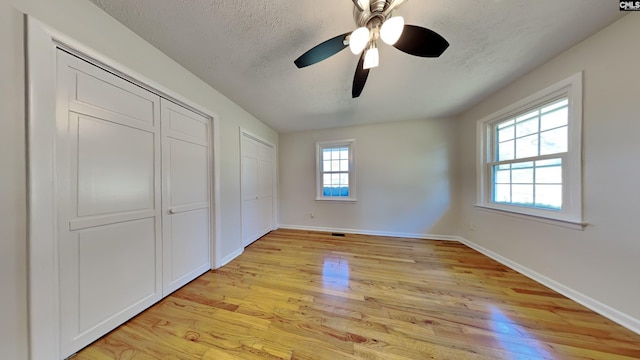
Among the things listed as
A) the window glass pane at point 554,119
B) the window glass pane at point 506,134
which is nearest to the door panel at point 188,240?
the window glass pane at point 554,119

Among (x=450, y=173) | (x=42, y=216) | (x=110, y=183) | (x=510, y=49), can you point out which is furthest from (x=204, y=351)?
(x=450, y=173)

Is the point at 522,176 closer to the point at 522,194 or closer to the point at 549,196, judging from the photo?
the point at 522,194

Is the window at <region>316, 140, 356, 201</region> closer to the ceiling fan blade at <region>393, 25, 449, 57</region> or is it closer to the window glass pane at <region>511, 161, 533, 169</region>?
the window glass pane at <region>511, 161, 533, 169</region>

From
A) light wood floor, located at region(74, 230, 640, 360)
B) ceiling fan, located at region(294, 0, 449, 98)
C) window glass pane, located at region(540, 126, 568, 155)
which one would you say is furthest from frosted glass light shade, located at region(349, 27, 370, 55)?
window glass pane, located at region(540, 126, 568, 155)

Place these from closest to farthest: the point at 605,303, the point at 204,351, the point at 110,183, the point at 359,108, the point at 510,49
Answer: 1. the point at 204,351
2. the point at 110,183
3. the point at 605,303
4. the point at 510,49
5. the point at 359,108

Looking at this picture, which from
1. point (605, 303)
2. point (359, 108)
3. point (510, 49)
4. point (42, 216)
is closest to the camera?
point (42, 216)

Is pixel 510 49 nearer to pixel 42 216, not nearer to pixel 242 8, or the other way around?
pixel 242 8

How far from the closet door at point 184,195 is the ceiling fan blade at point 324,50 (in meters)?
1.40

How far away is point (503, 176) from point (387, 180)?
1.60 metres

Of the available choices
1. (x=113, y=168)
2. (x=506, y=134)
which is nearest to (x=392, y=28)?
(x=113, y=168)

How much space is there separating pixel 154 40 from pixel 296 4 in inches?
49.1

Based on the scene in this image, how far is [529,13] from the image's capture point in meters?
1.26

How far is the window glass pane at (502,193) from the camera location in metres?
2.41

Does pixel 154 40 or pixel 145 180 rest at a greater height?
pixel 154 40
